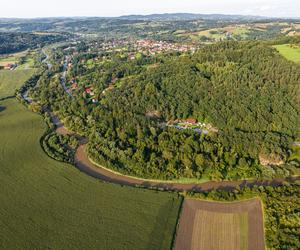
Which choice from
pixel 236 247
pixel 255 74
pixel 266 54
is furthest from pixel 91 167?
pixel 266 54

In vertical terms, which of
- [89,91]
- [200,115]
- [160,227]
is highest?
[160,227]

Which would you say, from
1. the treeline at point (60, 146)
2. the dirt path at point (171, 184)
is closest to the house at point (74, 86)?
the treeline at point (60, 146)

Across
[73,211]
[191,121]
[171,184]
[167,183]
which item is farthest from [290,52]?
[73,211]

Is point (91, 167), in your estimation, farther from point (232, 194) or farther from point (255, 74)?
point (255, 74)

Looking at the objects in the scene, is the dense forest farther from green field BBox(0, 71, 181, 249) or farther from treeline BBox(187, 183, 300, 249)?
green field BBox(0, 71, 181, 249)

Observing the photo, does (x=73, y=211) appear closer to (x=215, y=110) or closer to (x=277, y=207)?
(x=277, y=207)

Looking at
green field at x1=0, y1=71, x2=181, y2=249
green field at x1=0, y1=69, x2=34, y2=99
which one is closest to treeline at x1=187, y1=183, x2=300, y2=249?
green field at x1=0, y1=71, x2=181, y2=249

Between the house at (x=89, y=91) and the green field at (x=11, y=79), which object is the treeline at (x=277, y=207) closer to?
the house at (x=89, y=91)
